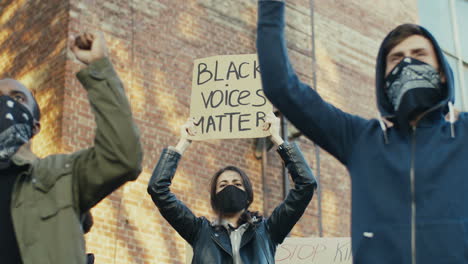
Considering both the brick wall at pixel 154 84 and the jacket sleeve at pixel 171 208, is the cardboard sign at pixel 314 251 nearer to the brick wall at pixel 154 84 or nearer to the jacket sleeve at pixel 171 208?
the brick wall at pixel 154 84

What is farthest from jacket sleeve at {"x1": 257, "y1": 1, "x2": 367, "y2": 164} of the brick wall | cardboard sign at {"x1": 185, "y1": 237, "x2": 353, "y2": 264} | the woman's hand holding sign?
the brick wall

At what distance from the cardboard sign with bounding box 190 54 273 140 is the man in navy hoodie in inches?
111

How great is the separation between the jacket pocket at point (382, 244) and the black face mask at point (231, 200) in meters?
2.26

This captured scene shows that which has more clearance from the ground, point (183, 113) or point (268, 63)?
point (183, 113)

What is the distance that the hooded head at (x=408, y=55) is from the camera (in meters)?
2.83

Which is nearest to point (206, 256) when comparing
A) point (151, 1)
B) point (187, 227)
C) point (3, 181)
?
point (187, 227)

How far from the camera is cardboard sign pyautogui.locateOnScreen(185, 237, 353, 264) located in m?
6.94

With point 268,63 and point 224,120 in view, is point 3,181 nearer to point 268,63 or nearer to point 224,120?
point 268,63

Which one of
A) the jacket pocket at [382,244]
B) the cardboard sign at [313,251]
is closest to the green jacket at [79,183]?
the jacket pocket at [382,244]

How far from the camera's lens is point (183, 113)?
9320 millimetres

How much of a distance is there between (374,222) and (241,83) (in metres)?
3.57

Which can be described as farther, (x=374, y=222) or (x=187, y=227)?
(x=187, y=227)

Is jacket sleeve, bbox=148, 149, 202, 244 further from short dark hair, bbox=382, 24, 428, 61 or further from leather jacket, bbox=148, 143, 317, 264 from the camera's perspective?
short dark hair, bbox=382, 24, 428, 61

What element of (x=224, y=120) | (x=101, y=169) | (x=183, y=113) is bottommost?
(x=101, y=169)
